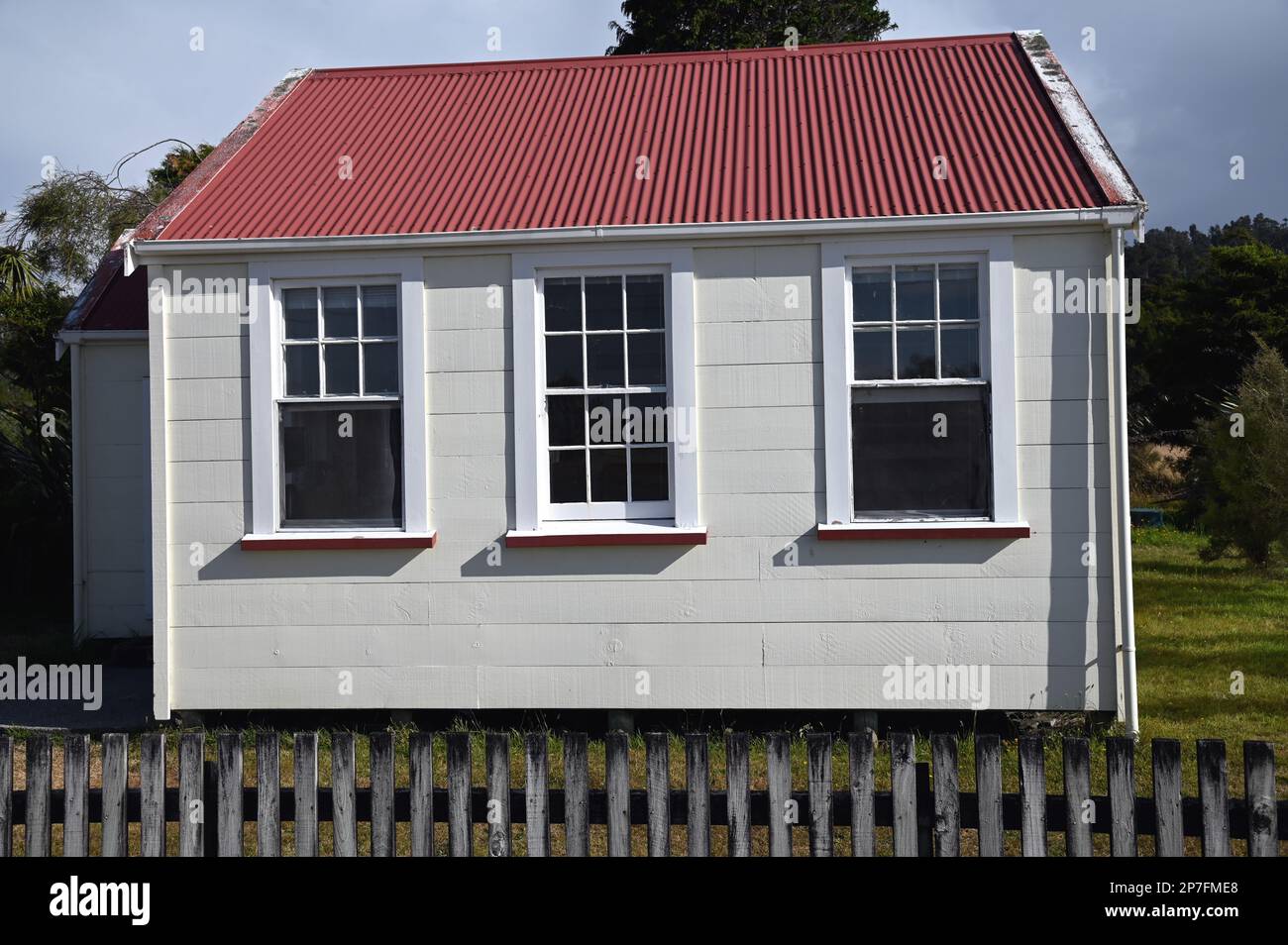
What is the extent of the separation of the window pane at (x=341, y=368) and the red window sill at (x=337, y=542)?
100 cm

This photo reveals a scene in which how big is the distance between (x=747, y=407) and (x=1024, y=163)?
2.57 meters

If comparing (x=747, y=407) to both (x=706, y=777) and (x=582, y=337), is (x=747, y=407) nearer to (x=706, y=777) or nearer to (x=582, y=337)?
(x=582, y=337)

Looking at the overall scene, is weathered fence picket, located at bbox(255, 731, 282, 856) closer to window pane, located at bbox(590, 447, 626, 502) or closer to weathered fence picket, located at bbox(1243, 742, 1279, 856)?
weathered fence picket, located at bbox(1243, 742, 1279, 856)

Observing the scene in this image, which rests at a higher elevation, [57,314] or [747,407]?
[57,314]

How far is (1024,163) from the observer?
7.88 metres

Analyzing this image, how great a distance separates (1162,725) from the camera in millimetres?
8008

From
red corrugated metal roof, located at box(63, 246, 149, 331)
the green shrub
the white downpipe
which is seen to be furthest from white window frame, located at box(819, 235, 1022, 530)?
red corrugated metal roof, located at box(63, 246, 149, 331)

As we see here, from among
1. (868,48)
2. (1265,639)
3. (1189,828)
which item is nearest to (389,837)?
(1189,828)

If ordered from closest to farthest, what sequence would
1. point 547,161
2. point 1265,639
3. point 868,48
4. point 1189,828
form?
point 1189,828 < point 547,161 < point 868,48 < point 1265,639

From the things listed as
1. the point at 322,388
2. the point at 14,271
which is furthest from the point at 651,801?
the point at 14,271

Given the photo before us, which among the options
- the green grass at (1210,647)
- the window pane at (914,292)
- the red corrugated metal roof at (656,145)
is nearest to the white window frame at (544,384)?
the red corrugated metal roof at (656,145)

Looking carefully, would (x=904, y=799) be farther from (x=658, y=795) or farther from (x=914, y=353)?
(x=914, y=353)

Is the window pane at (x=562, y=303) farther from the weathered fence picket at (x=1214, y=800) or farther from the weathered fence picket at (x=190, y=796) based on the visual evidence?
the weathered fence picket at (x=1214, y=800)

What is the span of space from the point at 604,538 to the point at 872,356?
2.13m
